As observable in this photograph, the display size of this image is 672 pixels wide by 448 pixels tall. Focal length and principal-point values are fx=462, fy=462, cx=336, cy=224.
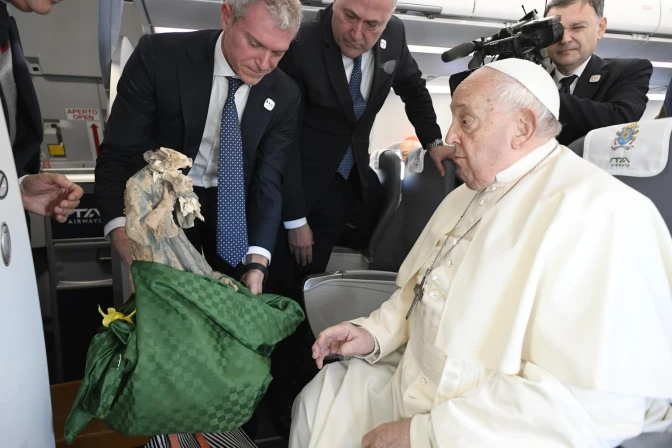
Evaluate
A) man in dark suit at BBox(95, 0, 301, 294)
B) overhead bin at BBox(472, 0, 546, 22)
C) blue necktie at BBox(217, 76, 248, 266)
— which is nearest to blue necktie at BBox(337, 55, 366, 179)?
man in dark suit at BBox(95, 0, 301, 294)

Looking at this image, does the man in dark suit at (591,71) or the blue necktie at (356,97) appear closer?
the man in dark suit at (591,71)

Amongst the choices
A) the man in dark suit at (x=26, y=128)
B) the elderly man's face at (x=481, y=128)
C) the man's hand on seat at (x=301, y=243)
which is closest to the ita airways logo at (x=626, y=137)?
the elderly man's face at (x=481, y=128)

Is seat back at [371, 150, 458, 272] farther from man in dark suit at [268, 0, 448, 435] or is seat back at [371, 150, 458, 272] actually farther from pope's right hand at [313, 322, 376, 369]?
pope's right hand at [313, 322, 376, 369]

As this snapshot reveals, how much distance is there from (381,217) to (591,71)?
1358mm

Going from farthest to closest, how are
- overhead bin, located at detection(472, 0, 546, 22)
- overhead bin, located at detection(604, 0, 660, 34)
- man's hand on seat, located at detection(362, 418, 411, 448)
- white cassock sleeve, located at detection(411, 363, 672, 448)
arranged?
overhead bin, located at detection(604, 0, 660, 34) → overhead bin, located at detection(472, 0, 546, 22) → man's hand on seat, located at detection(362, 418, 411, 448) → white cassock sleeve, located at detection(411, 363, 672, 448)

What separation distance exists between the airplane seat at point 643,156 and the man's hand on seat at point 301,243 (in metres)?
1.48

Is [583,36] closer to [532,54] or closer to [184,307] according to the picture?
[532,54]

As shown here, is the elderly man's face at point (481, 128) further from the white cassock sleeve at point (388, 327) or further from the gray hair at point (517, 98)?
the white cassock sleeve at point (388, 327)

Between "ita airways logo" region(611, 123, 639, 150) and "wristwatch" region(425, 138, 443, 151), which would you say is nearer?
"ita airways logo" region(611, 123, 639, 150)

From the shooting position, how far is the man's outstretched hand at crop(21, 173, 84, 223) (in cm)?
160

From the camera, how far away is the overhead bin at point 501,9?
4191mm

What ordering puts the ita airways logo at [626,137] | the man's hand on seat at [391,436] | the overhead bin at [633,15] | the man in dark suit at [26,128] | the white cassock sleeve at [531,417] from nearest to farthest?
the white cassock sleeve at [531,417]
the man's hand on seat at [391,436]
the ita airways logo at [626,137]
the man in dark suit at [26,128]
the overhead bin at [633,15]

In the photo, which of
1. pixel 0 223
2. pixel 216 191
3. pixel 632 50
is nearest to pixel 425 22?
pixel 632 50

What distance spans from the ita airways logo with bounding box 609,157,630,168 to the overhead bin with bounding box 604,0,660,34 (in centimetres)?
391
